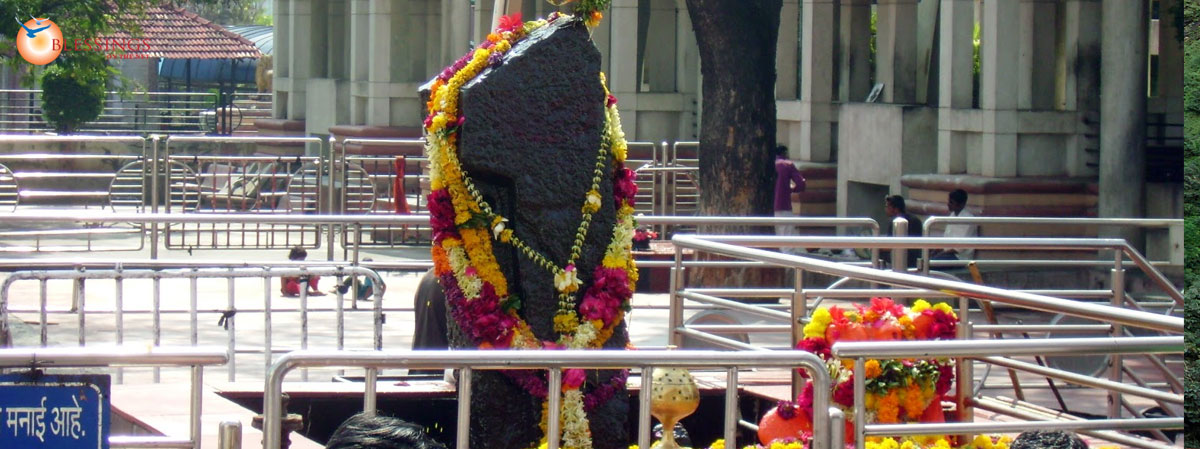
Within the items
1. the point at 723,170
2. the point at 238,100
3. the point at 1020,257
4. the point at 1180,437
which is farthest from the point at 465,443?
the point at 238,100

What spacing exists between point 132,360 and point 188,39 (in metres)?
42.1

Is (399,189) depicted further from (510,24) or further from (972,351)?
(972,351)

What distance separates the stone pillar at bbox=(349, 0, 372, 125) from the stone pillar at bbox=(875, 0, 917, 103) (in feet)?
39.7

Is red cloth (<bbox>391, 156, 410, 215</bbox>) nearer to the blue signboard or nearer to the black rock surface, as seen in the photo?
the black rock surface

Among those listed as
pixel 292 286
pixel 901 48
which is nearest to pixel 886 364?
pixel 292 286

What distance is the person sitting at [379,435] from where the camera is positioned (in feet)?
15.8

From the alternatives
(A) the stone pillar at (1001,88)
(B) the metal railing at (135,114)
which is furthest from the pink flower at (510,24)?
(B) the metal railing at (135,114)

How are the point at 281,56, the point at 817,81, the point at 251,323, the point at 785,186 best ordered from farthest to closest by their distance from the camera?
the point at 281,56 < the point at 817,81 < the point at 785,186 < the point at 251,323

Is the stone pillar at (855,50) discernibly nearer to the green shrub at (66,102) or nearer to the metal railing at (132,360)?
the green shrub at (66,102)

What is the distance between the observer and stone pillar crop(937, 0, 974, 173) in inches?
753

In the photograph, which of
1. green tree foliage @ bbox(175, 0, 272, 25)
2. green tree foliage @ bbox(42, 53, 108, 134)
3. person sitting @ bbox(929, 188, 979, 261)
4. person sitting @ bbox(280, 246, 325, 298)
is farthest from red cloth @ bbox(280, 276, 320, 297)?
green tree foliage @ bbox(175, 0, 272, 25)

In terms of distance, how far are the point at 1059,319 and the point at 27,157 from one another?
15873 mm

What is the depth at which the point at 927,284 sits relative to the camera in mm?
7602

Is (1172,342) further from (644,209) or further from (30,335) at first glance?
(644,209)
